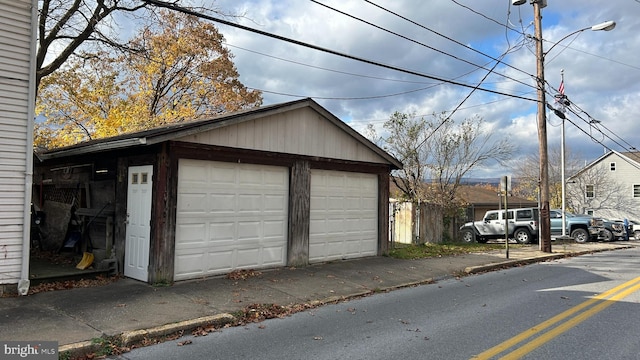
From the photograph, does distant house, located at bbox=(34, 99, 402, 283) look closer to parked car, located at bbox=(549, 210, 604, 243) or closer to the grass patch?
the grass patch

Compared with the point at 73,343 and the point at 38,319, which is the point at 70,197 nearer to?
the point at 38,319

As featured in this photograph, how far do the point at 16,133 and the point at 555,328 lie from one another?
8.66 meters

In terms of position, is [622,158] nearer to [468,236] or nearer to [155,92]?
[468,236]

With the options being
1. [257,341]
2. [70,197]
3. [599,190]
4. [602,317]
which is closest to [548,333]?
[602,317]

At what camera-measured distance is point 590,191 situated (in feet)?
141

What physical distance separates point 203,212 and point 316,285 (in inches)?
107

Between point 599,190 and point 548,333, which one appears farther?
point 599,190

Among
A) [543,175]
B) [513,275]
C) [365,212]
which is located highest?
[543,175]

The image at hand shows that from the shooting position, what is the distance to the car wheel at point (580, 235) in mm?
22516

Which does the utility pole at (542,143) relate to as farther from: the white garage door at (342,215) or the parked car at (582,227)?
the white garage door at (342,215)

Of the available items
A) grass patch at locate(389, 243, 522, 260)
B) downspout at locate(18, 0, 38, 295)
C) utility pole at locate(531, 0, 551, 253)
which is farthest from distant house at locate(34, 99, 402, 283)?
utility pole at locate(531, 0, 551, 253)

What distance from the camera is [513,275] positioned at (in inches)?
446

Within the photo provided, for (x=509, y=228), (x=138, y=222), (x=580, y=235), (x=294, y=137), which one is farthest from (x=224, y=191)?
(x=580, y=235)

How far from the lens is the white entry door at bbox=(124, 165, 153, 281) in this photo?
8.61 metres
